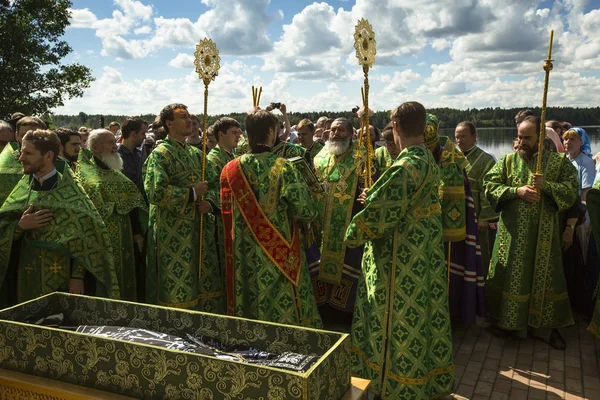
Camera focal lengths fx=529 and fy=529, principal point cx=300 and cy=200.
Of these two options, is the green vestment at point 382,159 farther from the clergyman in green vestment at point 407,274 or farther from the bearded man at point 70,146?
the bearded man at point 70,146

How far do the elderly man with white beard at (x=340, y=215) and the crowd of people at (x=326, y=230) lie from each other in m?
0.02

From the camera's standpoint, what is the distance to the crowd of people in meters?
3.55

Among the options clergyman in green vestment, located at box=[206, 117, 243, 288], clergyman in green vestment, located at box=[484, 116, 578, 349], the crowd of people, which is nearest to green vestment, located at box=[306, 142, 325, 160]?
the crowd of people

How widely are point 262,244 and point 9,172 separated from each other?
7.71 feet

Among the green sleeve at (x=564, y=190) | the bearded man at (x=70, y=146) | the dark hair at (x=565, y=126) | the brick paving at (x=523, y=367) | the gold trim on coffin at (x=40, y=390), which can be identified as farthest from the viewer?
the dark hair at (x=565, y=126)

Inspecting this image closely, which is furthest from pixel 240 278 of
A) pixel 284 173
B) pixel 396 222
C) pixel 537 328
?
pixel 537 328

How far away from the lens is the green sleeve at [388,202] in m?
3.39

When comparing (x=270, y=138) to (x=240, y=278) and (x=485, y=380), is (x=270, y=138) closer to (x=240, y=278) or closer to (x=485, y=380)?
(x=240, y=278)

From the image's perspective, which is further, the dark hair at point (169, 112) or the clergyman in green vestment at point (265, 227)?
the dark hair at point (169, 112)

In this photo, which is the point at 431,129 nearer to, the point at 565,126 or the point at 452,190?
the point at 452,190

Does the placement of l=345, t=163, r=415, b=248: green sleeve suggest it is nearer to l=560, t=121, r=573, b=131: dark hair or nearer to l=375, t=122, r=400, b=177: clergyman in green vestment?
l=375, t=122, r=400, b=177: clergyman in green vestment

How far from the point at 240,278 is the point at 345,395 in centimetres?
212

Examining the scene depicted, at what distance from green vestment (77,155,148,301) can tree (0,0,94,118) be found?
706 inches

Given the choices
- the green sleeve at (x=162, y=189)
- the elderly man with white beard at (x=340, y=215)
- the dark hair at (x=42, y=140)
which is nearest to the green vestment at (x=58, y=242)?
the dark hair at (x=42, y=140)
